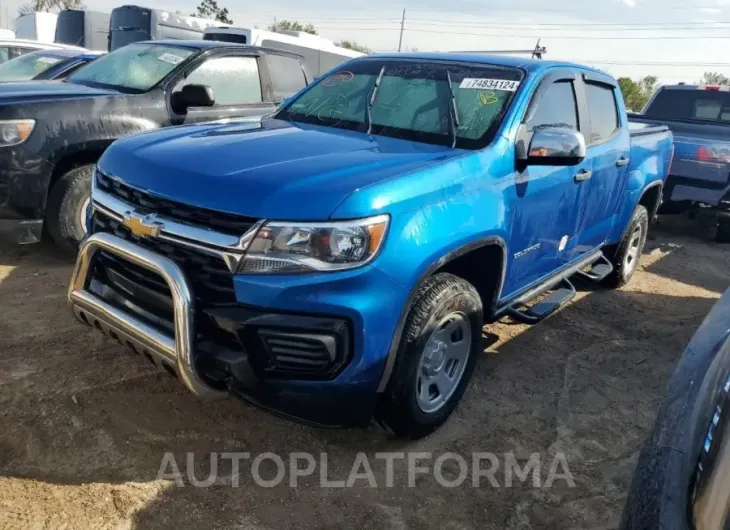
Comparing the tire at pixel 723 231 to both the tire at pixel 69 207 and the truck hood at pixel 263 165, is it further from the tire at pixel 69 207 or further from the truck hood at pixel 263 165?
the tire at pixel 69 207

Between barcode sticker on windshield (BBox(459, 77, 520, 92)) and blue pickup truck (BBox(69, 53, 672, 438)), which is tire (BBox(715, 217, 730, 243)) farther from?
barcode sticker on windshield (BBox(459, 77, 520, 92))

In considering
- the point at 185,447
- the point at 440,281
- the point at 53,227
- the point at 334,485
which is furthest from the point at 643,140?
the point at 53,227

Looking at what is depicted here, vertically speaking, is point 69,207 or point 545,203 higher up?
point 545,203

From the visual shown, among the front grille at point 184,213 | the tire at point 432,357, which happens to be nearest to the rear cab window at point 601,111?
the tire at point 432,357

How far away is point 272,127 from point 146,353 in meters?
1.53

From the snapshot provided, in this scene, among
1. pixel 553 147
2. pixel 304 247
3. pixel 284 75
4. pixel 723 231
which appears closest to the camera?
pixel 304 247

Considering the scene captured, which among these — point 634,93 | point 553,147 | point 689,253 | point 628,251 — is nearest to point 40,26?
point 689,253

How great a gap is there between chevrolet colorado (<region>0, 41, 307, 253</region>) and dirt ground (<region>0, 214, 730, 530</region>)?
646 millimetres

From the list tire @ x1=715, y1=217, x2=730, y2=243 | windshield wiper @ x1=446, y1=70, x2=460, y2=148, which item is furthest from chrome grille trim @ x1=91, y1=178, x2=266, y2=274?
tire @ x1=715, y1=217, x2=730, y2=243

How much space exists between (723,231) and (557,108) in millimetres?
5303

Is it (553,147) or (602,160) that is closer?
(553,147)

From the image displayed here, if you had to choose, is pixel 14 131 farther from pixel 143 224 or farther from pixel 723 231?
pixel 723 231

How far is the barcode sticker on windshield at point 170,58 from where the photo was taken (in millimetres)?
5793

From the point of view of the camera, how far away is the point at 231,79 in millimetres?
6145
